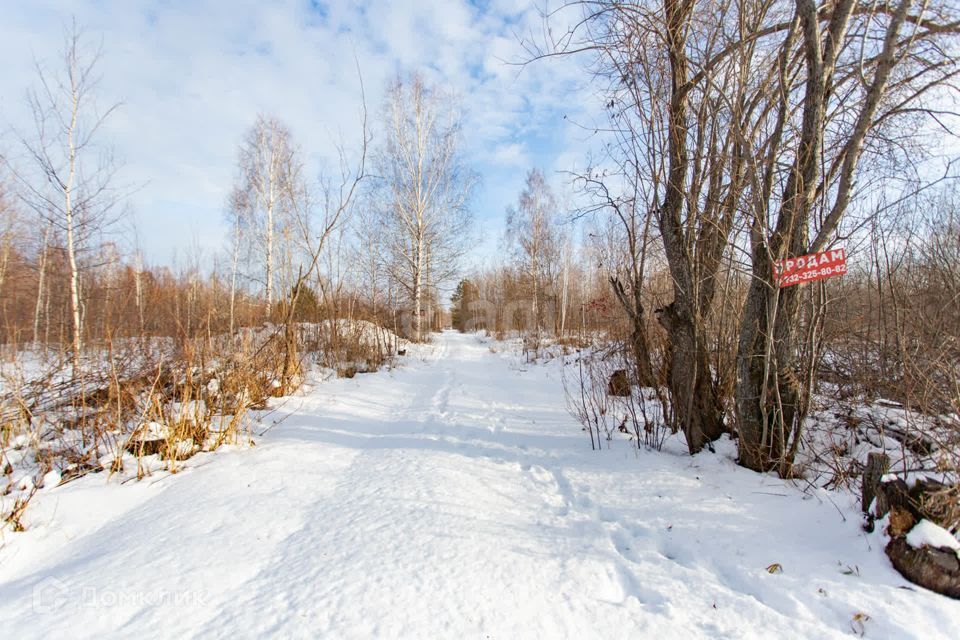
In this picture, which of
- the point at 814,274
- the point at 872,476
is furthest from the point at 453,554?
the point at 814,274

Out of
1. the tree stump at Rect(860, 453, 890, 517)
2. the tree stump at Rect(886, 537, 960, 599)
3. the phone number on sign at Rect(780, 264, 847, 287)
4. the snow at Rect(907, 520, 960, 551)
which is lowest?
the tree stump at Rect(886, 537, 960, 599)

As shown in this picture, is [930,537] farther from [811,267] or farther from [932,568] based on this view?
[811,267]

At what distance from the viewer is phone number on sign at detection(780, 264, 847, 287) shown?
239 centimetres

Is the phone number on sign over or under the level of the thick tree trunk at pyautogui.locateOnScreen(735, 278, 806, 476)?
over

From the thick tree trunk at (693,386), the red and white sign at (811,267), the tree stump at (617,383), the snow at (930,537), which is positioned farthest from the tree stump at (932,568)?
the tree stump at (617,383)

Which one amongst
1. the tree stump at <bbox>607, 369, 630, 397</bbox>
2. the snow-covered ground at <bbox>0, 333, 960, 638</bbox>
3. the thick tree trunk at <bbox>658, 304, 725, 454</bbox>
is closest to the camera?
the snow-covered ground at <bbox>0, 333, 960, 638</bbox>

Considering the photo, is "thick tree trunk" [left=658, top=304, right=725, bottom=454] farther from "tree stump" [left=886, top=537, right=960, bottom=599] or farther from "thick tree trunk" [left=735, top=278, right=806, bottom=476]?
"tree stump" [left=886, top=537, right=960, bottom=599]

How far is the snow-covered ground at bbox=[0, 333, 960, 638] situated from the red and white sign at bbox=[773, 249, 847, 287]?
154 cm

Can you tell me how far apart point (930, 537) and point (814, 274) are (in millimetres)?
1569

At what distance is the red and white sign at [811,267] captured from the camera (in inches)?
94.4

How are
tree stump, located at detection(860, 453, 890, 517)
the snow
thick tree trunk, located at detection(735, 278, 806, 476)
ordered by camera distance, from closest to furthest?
the snow
tree stump, located at detection(860, 453, 890, 517)
thick tree trunk, located at detection(735, 278, 806, 476)

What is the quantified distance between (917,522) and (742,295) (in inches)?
117

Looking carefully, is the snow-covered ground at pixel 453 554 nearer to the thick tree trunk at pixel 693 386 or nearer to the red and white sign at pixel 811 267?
the thick tree trunk at pixel 693 386

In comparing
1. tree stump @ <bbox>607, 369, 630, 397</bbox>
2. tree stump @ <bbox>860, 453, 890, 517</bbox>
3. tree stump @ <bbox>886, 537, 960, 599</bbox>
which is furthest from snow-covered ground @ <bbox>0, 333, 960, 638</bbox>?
tree stump @ <bbox>607, 369, 630, 397</bbox>
